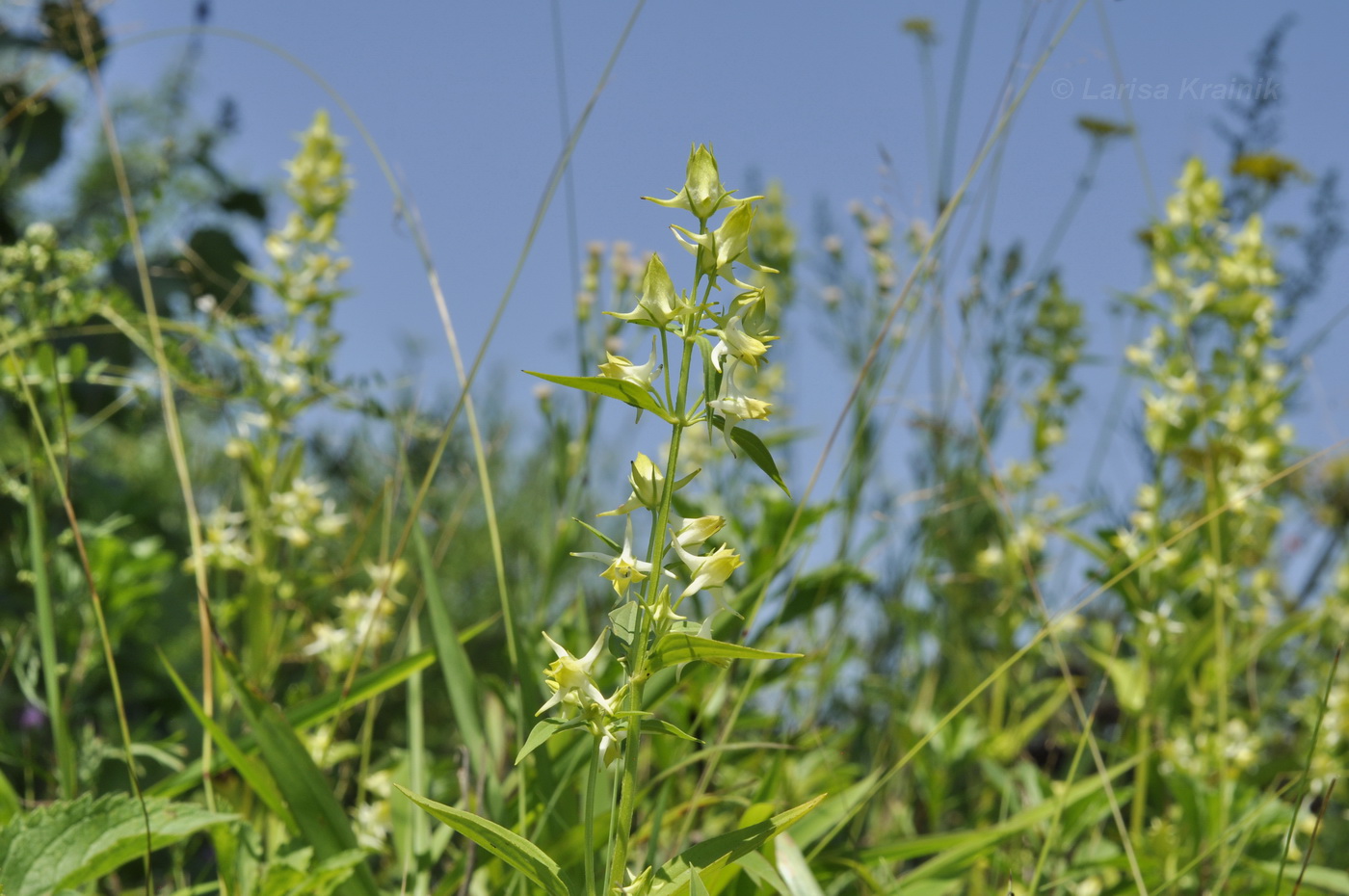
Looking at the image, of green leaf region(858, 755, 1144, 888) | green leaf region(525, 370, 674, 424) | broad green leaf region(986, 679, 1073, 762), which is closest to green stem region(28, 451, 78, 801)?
green leaf region(525, 370, 674, 424)

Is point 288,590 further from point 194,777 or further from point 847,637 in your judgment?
point 847,637

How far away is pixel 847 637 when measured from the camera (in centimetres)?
176

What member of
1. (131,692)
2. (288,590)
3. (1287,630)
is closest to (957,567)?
(1287,630)

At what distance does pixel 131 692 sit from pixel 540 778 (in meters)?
1.25

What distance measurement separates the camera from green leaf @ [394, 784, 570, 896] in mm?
510

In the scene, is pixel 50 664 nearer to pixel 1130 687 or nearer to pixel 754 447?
pixel 754 447

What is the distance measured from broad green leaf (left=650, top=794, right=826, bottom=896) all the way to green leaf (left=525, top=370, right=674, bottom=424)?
0.78ft

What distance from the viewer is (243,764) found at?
0.85 meters

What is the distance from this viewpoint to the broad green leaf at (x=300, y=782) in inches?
32.7

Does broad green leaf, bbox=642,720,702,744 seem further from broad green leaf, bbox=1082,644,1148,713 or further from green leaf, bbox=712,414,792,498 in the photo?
broad green leaf, bbox=1082,644,1148,713

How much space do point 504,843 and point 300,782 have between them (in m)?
0.38

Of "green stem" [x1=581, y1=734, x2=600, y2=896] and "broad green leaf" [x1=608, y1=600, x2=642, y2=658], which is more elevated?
"broad green leaf" [x1=608, y1=600, x2=642, y2=658]

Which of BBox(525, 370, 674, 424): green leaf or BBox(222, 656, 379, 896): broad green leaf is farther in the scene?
BBox(222, 656, 379, 896): broad green leaf

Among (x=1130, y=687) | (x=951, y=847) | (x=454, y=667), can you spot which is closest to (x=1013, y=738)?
(x=1130, y=687)
